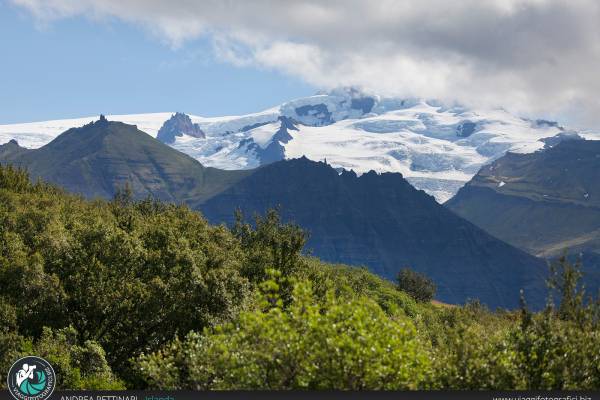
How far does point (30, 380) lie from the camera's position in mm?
37844

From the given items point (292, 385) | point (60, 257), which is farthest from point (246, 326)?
point (60, 257)

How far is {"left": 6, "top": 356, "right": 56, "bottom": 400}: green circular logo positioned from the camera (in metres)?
37.0

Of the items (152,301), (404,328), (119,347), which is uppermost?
(404,328)

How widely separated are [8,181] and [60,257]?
7433cm

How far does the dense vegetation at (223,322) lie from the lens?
120 ft

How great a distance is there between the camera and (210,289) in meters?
69.8

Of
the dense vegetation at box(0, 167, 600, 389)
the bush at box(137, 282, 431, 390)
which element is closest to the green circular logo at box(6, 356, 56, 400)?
the dense vegetation at box(0, 167, 600, 389)

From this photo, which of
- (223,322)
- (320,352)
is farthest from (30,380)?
(223,322)

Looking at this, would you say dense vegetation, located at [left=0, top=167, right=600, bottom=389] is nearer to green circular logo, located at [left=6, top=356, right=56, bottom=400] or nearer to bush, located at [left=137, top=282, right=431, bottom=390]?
bush, located at [left=137, top=282, right=431, bottom=390]

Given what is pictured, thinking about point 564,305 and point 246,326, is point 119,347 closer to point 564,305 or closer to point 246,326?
point 246,326

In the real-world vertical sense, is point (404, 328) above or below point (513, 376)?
above

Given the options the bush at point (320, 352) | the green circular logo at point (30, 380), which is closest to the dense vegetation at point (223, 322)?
the bush at point (320, 352)

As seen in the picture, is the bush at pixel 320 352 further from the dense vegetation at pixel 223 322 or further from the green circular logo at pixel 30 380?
the green circular logo at pixel 30 380

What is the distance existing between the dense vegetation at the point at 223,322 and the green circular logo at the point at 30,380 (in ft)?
17.7
